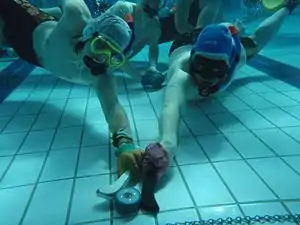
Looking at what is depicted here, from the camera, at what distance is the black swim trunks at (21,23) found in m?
3.13

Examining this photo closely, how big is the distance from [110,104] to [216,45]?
2.86 feet

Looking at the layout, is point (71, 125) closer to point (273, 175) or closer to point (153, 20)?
point (273, 175)

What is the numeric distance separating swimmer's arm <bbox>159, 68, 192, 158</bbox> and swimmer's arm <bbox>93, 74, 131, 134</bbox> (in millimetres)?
309

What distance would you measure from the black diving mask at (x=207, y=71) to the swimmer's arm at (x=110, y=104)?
59 cm

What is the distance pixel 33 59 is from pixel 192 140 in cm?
184

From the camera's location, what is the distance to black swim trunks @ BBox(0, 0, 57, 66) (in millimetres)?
3135

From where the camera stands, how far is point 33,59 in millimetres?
3234

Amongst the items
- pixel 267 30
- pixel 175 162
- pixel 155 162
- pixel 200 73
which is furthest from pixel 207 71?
pixel 267 30

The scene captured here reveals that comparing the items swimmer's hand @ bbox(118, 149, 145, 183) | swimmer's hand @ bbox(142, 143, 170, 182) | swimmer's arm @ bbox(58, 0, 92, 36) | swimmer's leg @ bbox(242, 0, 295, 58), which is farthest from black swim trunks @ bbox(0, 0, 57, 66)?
swimmer's leg @ bbox(242, 0, 295, 58)

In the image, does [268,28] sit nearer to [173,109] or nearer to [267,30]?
[267,30]

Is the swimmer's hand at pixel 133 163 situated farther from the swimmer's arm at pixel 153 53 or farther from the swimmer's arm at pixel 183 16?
the swimmer's arm at pixel 183 16

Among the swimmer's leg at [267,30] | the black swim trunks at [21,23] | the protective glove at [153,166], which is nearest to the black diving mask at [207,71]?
the protective glove at [153,166]

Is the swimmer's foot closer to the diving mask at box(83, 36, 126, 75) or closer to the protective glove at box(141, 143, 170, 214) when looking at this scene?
the diving mask at box(83, 36, 126, 75)

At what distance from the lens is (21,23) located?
3.17 meters
